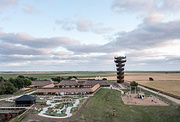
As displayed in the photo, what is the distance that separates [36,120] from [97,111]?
15.4 metres

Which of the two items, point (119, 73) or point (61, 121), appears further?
point (119, 73)

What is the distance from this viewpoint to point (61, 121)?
29.6 meters

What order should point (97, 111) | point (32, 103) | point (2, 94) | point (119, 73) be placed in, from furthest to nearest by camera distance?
point (119, 73)
point (2, 94)
point (32, 103)
point (97, 111)

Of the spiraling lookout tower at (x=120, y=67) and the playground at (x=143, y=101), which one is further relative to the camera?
the spiraling lookout tower at (x=120, y=67)

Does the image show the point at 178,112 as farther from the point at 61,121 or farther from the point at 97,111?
the point at 61,121

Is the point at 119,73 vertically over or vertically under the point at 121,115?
over

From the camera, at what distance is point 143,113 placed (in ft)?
115

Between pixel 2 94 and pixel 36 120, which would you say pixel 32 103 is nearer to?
pixel 36 120

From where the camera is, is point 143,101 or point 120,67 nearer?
point 143,101

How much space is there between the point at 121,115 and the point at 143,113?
6416 millimetres

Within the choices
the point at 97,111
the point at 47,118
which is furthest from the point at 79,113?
the point at 47,118

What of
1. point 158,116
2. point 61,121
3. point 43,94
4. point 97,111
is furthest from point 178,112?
point 43,94

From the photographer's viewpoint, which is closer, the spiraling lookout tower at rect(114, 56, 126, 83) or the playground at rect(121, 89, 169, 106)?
the playground at rect(121, 89, 169, 106)

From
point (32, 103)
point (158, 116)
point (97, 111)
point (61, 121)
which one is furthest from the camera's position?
point (32, 103)
